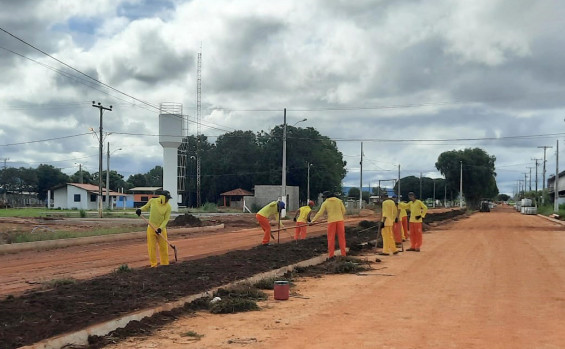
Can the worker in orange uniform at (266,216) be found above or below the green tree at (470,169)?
below

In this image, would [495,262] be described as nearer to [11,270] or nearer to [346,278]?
[346,278]

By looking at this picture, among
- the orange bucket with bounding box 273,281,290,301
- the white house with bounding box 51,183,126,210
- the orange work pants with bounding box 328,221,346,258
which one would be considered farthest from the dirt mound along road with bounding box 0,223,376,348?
the white house with bounding box 51,183,126,210

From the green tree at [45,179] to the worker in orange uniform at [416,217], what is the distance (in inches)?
3492

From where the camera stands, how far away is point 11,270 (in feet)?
43.1

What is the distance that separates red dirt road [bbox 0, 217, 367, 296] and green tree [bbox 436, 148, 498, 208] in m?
78.9

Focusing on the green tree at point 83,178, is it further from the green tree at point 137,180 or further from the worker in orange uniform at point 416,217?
the worker in orange uniform at point 416,217

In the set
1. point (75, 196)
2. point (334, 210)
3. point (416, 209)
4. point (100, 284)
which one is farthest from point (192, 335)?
point (75, 196)

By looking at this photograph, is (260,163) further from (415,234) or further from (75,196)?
(415,234)

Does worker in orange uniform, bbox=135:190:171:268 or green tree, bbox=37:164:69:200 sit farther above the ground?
green tree, bbox=37:164:69:200

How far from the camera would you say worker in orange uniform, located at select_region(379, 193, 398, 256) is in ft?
55.7

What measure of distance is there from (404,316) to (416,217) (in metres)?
10.6

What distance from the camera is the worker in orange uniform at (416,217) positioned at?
18.3 m

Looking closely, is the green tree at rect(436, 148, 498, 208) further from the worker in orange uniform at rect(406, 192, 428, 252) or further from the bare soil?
the bare soil

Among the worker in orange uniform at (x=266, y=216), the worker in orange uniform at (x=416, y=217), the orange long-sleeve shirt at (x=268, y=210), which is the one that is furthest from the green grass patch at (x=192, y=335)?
the worker in orange uniform at (x=416, y=217)
